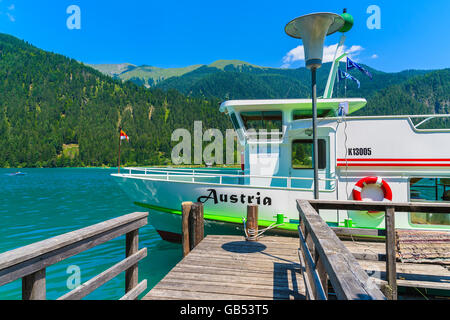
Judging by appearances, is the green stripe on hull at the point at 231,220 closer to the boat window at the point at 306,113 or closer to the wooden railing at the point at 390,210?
the boat window at the point at 306,113

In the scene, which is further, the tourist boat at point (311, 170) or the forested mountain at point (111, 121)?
the forested mountain at point (111, 121)

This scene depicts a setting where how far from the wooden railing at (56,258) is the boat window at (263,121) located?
638 cm

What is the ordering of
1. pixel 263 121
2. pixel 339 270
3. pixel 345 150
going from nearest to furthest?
pixel 339 270, pixel 345 150, pixel 263 121

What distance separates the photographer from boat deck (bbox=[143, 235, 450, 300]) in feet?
12.0

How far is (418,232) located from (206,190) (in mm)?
5218

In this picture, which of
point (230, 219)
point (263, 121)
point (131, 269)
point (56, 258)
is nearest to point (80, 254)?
point (230, 219)

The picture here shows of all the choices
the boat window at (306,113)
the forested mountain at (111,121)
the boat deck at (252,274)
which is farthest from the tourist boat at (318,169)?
the forested mountain at (111,121)

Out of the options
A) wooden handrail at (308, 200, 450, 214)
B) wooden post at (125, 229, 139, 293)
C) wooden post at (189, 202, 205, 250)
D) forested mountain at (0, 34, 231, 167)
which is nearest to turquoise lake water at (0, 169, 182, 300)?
wooden post at (189, 202, 205, 250)

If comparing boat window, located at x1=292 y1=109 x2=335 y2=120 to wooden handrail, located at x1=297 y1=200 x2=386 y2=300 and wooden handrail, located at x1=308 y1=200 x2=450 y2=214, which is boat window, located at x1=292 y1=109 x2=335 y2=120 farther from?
wooden handrail, located at x1=297 y1=200 x2=386 y2=300

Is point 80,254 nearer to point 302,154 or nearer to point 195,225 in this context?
point 195,225

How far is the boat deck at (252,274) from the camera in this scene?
3650mm

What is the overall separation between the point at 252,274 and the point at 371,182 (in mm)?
4617

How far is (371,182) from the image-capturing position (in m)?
7.17
